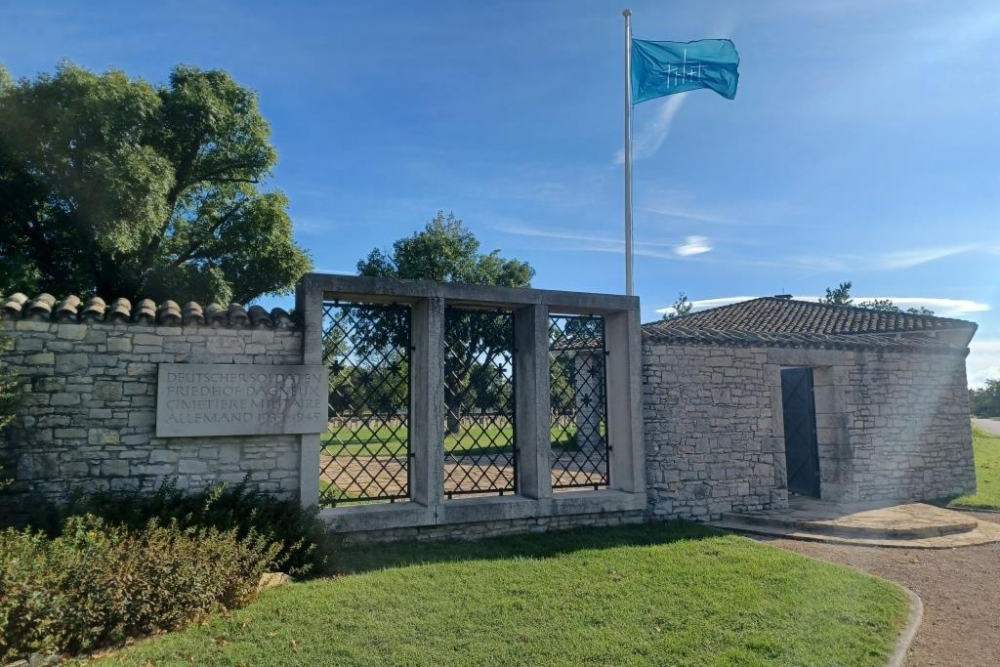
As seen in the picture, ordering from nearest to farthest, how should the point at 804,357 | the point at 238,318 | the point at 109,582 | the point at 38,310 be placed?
the point at 109,582 → the point at 38,310 → the point at 238,318 → the point at 804,357

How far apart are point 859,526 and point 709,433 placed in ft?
7.71

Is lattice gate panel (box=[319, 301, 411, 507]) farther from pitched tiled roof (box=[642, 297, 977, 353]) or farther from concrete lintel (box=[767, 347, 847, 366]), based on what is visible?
concrete lintel (box=[767, 347, 847, 366])

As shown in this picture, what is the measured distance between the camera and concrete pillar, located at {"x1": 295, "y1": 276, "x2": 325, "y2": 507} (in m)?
6.89

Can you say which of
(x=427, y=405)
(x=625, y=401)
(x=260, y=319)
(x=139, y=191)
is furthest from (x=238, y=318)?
(x=139, y=191)

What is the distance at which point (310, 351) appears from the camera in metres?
7.02

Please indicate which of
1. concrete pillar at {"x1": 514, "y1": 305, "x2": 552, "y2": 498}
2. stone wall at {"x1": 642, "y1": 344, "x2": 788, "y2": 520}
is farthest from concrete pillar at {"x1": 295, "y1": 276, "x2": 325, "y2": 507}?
stone wall at {"x1": 642, "y1": 344, "x2": 788, "y2": 520}

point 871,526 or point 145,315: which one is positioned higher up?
point 145,315

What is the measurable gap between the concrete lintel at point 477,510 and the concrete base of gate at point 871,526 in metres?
1.77

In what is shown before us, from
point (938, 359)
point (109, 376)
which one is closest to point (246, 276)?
point (109, 376)

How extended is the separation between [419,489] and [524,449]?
5.17 feet

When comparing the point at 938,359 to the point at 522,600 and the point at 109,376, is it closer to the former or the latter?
the point at 522,600

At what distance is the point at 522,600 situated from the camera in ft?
A: 18.1

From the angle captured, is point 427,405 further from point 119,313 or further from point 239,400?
point 119,313

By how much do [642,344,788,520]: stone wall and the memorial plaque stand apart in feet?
15.7
